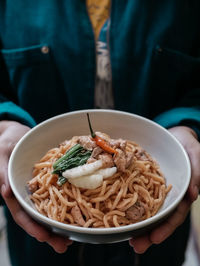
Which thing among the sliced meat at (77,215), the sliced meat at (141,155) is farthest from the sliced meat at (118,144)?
the sliced meat at (77,215)

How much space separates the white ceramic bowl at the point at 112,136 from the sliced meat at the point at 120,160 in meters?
0.23

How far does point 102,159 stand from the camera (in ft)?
3.67

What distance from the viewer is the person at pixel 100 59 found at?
4.69ft

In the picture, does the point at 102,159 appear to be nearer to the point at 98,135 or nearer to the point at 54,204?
the point at 98,135

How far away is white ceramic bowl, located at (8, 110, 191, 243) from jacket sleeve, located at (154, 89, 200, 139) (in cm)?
18

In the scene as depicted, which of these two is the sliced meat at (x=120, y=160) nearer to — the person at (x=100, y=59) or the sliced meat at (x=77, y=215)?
the sliced meat at (x=77, y=215)

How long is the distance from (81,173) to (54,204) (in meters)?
0.19

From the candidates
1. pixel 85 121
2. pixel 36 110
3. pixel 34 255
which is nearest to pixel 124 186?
pixel 85 121

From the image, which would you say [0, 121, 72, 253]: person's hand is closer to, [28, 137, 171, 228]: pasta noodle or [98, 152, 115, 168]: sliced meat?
[28, 137, 171, 228]: pasta noodle

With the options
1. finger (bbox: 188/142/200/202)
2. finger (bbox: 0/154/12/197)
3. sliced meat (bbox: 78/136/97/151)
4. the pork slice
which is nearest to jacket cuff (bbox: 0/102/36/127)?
finger (bbox: 0/154/12/197)

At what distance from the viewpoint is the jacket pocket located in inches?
58.4

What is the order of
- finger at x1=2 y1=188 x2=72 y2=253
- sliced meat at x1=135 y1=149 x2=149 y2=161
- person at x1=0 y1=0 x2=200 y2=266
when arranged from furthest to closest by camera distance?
person at x1=0 y1=0 x2=200 y2=266
sliced meat at x1=135 y1=149 x2=149 y2=161
finger at x1=2 y1=188 x2=72 y2=253

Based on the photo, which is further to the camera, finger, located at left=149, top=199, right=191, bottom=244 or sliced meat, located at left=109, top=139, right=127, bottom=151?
sliced meat, located at left=109, top=139, right=127, bottom=151

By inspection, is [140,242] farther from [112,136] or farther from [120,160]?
[112,136]
